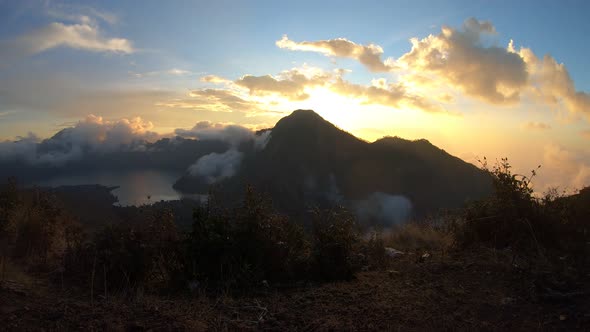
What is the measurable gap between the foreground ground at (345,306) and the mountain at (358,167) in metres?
58.8

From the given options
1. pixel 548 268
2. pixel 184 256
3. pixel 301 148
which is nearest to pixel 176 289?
pixel 184 256

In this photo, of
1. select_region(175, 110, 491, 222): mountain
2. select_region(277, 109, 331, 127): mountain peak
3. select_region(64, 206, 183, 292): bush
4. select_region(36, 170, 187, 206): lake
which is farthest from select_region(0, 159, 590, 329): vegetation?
select_region(277, 109, 331, 127): mountain peak

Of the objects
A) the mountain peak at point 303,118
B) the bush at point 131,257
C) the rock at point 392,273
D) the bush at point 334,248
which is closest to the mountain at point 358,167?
the mountain peak at point 303,118

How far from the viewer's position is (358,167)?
77062mm

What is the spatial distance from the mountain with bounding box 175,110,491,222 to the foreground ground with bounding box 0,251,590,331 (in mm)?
58835

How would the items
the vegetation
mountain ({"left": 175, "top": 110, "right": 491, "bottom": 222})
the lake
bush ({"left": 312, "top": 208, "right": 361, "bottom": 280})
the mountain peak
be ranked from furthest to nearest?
1. the mountain peak
2. mountain ({"left": 175, "top": 110, "right": 491, "bottom": 222})
3. the lake
4. bush ({"left": 312, "top": 208, "right": 361, "bottom": 280})
5. the vegetation

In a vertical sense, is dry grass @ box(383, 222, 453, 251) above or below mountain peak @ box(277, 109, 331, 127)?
below

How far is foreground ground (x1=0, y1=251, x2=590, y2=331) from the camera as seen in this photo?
13.3 feet

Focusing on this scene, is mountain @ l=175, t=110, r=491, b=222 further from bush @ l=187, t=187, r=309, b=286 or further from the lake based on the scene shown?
bush @ l=187, t=187, r=309, b=286

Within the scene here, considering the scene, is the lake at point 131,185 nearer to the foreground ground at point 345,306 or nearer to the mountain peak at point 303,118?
the foreground ground at point 345,306

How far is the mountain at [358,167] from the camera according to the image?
2697 inches

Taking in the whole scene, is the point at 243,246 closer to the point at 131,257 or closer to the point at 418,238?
the point at 131,257

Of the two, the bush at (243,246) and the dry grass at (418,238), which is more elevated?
the bush at (243,246)

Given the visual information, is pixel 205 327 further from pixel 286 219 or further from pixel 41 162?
pixel 41 162
